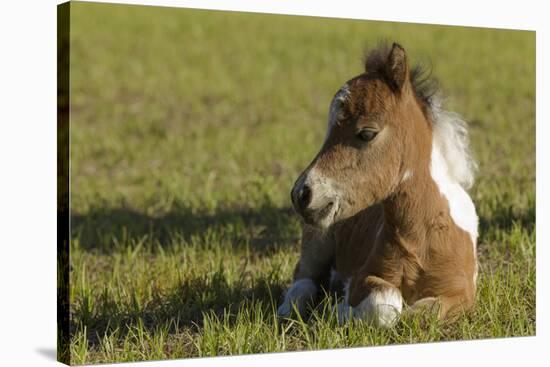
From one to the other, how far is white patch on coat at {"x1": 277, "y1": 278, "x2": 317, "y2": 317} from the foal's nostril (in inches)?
38.3

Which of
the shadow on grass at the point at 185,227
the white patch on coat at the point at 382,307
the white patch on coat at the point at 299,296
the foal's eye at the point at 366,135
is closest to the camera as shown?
the foal's eye at the point at 366,135

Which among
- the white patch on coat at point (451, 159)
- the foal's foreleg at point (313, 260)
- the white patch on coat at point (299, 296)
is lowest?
the white patch on coat at point (299, 296)

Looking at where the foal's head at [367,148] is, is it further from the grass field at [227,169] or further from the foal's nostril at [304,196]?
the grass field at [227,169]

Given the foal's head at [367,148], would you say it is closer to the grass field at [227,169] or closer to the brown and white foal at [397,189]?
the brown and white foal at [397,189]

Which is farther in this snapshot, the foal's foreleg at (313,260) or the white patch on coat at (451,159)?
the foal's foreleg at (313,260)

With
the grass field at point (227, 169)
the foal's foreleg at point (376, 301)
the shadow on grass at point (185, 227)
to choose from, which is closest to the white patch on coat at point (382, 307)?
the foal's foreleg at point (376, 301)

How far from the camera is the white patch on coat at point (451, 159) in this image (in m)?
5.00

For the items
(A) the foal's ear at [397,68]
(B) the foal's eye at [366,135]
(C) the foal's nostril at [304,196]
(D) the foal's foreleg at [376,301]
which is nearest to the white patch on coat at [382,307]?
(D) the foal's foreleg at [376,301]

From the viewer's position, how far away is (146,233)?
7.75 meters

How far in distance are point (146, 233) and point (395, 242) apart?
3221 millimetres

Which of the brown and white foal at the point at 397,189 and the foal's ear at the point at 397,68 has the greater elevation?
the foal's ear at the point at 397,68

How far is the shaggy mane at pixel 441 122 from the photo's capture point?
5.00 m

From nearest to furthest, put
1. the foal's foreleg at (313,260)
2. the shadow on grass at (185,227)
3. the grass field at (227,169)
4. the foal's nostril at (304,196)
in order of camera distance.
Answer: the foal's nostril at (304,196) → the grass field at (227,169) → the foal's foreleg at (313,260) → the shadow on grass at (185,227)

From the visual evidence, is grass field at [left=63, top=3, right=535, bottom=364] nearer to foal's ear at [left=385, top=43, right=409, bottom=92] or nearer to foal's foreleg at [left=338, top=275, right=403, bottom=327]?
foal's foreleg at [left=338, top=275, right=403, bottom=327]
